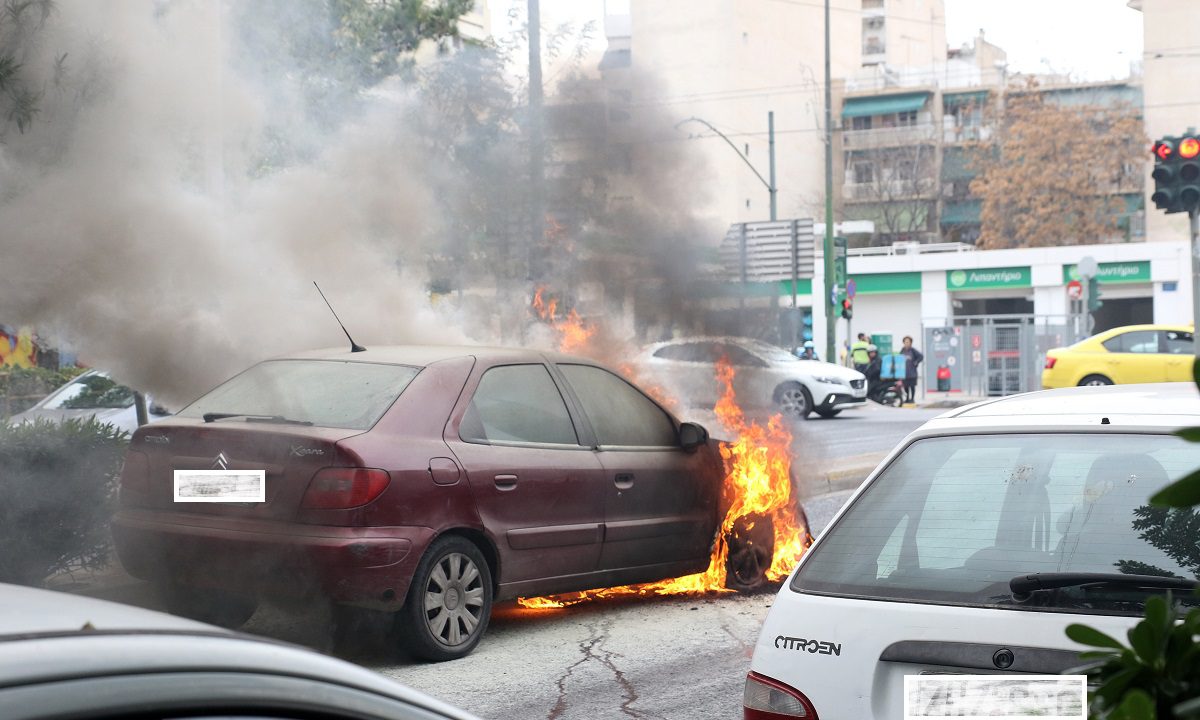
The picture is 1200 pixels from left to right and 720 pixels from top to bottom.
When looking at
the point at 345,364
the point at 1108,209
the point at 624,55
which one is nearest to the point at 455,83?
the point at 624,55

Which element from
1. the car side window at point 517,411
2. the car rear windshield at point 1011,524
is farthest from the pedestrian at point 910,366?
the car rear windshield at point 1011,524

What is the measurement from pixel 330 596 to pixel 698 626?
209 cm

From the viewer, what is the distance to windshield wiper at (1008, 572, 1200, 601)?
3080mm

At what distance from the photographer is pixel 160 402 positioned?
9758mm

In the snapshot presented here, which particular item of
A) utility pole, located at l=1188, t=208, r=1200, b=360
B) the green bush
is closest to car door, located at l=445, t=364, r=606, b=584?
the green bush

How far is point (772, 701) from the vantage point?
3.34 metres

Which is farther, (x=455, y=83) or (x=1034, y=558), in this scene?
(x=455, y=83)

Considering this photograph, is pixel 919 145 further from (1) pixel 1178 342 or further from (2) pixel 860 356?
(1) pixel 1178 342

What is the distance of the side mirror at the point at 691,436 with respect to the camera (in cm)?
762

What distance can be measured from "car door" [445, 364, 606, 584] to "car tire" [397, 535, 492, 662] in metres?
0.16

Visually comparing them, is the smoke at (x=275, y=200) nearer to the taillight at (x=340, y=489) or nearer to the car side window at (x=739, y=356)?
the car side window at (x=739, y=356)

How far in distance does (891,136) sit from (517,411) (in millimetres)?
57651

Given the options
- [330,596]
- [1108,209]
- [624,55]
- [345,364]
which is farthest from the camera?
[1108,209]

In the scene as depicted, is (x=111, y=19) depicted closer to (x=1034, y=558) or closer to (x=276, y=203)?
(x=276, y=203)
